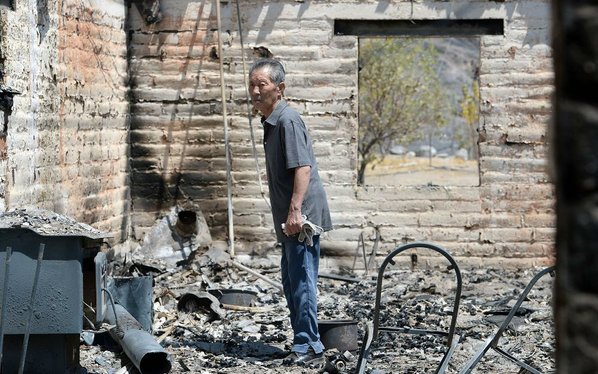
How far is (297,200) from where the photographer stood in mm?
6516

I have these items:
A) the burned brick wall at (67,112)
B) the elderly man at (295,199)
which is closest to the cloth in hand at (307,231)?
the elderly man at (295,199)

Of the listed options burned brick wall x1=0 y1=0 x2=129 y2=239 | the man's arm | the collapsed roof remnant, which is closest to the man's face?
the man's arm

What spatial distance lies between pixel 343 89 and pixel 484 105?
149 centimetres

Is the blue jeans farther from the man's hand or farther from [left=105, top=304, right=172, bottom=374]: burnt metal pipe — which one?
[left=105, top=304, right=172, bottom=374]: burnt metal pipe

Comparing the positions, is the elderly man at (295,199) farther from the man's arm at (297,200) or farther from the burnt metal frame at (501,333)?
the burnt metal frame at (501,333)

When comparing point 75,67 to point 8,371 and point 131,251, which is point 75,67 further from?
point 8,371

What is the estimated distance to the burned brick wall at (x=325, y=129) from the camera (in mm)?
10852

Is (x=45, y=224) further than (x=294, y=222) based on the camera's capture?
No

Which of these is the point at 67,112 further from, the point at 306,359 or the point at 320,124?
the point at 306,359

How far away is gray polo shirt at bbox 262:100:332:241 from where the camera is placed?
21.5 ft

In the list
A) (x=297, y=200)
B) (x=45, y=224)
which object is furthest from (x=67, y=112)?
(x=45, y=224)

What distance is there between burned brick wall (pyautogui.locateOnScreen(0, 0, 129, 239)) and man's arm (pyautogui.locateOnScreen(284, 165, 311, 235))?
83.3 inches

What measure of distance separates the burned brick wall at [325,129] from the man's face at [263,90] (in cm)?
422

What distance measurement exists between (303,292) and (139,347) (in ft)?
3.66
